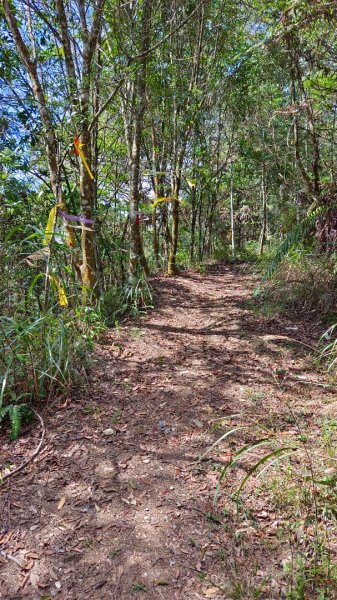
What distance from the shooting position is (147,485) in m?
1.97

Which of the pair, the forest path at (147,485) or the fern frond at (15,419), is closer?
the forest path at (147,485)

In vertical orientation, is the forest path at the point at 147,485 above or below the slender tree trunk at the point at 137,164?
below

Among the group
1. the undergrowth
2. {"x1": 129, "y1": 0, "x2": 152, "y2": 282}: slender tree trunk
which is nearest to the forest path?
the undergrowth

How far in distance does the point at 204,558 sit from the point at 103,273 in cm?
442

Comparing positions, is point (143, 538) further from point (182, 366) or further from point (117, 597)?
point (182, 366)

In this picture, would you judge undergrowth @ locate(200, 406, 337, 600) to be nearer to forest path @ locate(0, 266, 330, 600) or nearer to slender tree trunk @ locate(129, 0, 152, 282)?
forest path @ locate(0, 266, 330, 600)

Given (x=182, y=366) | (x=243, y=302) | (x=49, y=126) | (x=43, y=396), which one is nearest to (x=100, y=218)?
(x=49, y=126)

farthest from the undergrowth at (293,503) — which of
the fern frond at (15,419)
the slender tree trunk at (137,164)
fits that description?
the slender tree trunk at (137,164)

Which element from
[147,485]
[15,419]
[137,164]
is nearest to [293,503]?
[147,485]

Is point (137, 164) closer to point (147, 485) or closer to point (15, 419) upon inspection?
point (15, 419)

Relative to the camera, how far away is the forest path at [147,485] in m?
1.48

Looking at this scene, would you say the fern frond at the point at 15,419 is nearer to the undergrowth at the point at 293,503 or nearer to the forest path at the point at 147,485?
the forest path at the point at 147,485

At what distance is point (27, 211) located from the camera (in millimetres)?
4430

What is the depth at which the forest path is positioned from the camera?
148 centimetres
